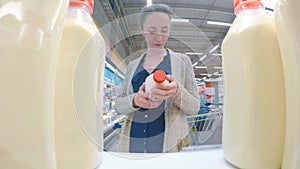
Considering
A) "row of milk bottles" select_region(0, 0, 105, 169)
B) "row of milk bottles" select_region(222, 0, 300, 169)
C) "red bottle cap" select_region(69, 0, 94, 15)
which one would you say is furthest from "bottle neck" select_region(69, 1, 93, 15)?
"row of milk bottles" select_region(222, 0, 300, 169)

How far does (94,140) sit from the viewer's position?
15.3 inches

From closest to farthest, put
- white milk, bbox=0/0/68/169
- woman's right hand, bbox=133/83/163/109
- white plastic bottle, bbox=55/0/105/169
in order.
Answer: white milk, bbox=0/0/68/169 → white plastic bottle, bbox=55/0/105/169 → woman's right hand, bbox=133/83/163/109

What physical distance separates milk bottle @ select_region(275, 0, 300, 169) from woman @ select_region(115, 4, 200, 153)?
0.69 ft

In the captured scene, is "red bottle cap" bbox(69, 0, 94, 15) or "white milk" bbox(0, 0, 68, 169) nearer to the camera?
"white milk" bbox(0, 0, 68, 169)

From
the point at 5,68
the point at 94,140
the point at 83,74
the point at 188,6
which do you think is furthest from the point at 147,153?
the point at 188,6

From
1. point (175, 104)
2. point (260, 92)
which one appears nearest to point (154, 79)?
point (175, 104)

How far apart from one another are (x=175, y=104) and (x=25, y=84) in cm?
35

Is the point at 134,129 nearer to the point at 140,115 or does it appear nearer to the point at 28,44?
the point at 140,115

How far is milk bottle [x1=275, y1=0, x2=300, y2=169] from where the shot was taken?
0.93 ft

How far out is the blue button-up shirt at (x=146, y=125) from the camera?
1.62 ft

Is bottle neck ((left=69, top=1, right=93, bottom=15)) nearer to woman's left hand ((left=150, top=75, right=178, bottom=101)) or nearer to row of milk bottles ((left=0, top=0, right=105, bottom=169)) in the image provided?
row of milk bottles ((left=0, top=0, right=105, bottom=169))

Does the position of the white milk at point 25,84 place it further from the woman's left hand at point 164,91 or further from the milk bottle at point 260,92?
the milk bottle at point 260,92

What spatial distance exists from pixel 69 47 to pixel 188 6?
2.44 feet

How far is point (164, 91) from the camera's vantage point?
0.43 metres
